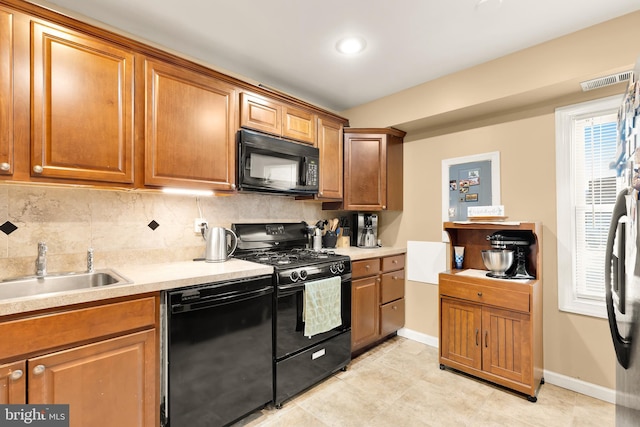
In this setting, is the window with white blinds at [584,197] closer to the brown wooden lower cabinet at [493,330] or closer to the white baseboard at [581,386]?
the brown wooden lower cabinet at [493,330]

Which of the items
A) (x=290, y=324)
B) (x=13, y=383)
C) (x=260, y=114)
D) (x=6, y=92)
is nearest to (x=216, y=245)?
(x=290, y=324)

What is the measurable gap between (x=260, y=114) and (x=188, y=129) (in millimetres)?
615

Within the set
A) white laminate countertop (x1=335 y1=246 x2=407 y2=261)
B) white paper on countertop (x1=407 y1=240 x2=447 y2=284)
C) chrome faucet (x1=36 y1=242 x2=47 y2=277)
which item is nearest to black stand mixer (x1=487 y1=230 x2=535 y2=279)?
white paper on countertop (x1=407 y1=240 x2=447 y2=284)

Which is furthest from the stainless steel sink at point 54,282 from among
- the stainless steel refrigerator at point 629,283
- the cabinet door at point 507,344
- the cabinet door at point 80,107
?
the cabinet door at point 507,344

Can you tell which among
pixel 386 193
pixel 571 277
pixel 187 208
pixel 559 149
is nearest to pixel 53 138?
pixel 187 208

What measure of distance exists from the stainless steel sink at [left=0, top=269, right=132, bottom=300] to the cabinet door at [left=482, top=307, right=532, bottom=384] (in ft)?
8.20

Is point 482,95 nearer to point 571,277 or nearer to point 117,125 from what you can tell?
point 571,277

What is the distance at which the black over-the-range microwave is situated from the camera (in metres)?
2.26

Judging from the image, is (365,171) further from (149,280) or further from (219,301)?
(149,280)

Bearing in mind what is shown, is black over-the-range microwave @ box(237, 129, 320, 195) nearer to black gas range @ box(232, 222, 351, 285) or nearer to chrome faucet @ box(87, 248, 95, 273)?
black gas range @ box(232, 222, 351, 285)

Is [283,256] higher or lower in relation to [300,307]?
higher

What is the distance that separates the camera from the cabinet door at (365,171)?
125 inches

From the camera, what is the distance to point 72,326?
1.31 metres

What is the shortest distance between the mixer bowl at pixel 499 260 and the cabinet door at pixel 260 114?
2013 mm
